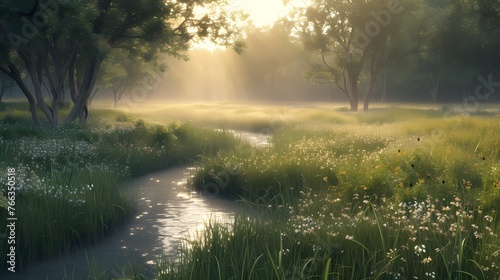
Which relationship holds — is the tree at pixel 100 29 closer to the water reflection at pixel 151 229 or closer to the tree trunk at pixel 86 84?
the tree trunk at pixel 86 84

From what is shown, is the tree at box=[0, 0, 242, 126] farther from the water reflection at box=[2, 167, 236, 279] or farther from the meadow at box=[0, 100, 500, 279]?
the water reflection at box=[2, 167, 236, 279]

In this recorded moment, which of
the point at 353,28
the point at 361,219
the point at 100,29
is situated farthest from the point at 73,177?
the point at 353,28

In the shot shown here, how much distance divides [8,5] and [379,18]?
Result: 115ft

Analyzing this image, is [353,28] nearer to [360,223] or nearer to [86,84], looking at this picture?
[86,84]

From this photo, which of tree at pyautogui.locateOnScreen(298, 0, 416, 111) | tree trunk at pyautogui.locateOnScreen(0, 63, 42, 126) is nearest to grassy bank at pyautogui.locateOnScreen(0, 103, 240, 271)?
tree trunk at pyautogui.locateOnScreen(0, 63, 42, 126)

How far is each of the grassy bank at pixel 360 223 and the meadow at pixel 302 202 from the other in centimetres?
4

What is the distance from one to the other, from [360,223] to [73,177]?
29.6 feet

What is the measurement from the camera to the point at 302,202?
1266cm

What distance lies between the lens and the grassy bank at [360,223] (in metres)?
7.29

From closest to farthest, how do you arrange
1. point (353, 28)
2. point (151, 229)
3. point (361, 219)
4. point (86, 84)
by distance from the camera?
point (361, 219) < point (151, 229) < point (86, 84) < point (353, 28)

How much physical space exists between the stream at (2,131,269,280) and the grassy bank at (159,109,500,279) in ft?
3.00

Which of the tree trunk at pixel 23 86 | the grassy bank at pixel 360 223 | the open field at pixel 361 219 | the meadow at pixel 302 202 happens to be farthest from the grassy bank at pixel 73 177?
the tree trunk at pixel 23 86

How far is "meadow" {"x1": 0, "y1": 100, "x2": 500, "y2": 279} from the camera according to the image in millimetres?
7434

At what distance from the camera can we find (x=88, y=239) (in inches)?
453
